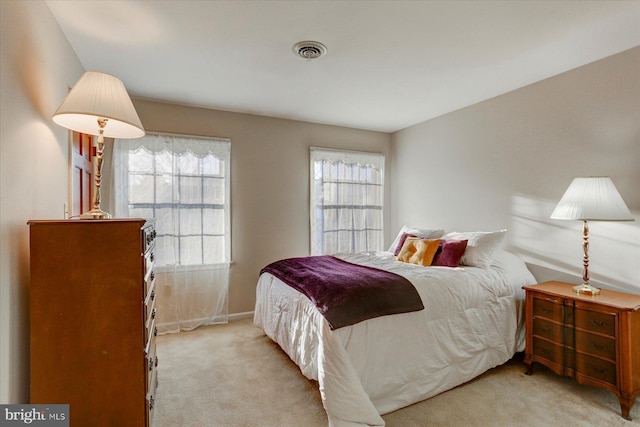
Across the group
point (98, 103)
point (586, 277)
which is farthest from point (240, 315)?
point (586, 277)

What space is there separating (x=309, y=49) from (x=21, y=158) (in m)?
1.86

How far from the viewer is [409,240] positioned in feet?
10.9

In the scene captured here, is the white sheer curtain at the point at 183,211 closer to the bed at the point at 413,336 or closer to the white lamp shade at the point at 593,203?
the bed at the point at 413,336

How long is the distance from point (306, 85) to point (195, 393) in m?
2.75

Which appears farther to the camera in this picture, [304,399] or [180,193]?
[180,193]

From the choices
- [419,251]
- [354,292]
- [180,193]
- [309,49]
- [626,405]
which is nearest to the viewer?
[626,405]

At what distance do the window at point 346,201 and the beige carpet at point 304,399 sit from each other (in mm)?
1917

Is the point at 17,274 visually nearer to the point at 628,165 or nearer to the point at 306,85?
the point at 306,85

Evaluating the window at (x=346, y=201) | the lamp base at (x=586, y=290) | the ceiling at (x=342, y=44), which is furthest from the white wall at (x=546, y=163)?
the window at (x=346, y=201)

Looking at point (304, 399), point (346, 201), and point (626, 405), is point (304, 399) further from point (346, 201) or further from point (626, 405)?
point (346, 201)

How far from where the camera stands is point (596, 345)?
213 centimetres

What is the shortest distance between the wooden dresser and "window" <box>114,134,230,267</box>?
6.66 feet

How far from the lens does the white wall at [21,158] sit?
1377mm

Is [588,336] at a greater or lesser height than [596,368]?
greater
